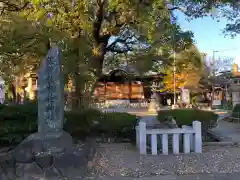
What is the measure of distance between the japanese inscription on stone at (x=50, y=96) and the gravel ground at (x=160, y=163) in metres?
1.32

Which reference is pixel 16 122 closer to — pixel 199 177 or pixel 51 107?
pixel 51 107

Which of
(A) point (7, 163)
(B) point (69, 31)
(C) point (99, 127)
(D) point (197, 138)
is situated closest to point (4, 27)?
(B) point (69, 31)

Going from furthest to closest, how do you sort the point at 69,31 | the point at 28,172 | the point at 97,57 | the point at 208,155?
the point at 97,57
the point at 69,31
the point at 208,155
the point at 28,172

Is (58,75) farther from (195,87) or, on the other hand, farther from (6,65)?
(195,87)

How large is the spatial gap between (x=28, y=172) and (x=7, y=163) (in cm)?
52

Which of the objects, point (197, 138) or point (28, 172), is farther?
point (197, 138)

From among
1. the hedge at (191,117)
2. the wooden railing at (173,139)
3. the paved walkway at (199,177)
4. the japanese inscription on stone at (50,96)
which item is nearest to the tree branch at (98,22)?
the hedge at (191,117)

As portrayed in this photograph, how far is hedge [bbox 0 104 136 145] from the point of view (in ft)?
30.5

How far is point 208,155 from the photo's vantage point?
28.4ft

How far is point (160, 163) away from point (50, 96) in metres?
2.94

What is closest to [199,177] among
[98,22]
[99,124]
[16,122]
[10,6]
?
[99,124]

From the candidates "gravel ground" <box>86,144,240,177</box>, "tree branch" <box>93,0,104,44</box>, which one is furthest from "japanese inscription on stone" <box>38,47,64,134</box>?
"tree branch" <box>93,0,104,44</box>

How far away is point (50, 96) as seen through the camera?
25.2 feet

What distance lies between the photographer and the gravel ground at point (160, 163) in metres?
7.12
